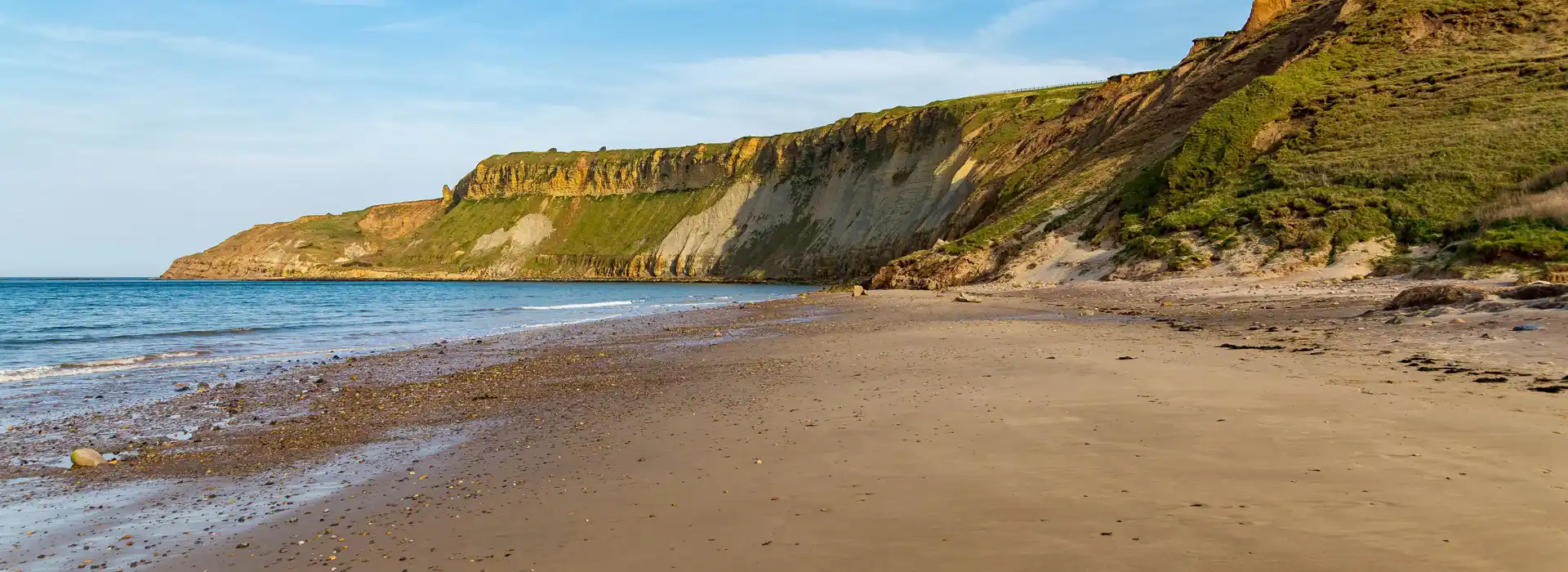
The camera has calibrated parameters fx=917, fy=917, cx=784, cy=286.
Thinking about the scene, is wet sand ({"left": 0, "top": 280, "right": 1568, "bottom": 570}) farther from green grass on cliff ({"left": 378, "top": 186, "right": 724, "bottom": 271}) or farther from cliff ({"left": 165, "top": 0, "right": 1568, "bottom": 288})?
green grass on cliff ({"left": 378, "top": 186, "right": 724, "bottom": 271})

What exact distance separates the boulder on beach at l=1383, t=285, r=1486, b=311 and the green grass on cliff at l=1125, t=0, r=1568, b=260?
Result: 883 centimetres

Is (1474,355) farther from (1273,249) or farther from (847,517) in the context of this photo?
(1273,249)

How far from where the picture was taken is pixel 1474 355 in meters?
9.16

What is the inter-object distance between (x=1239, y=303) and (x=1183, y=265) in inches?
331

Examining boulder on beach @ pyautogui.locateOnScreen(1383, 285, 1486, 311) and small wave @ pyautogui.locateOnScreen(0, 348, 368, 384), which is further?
small wave @ pyautogui.locateOnScreen(0, 348, 368, 384)

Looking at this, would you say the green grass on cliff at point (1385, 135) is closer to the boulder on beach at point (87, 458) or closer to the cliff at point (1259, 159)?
the cliff at point (1259, 159)

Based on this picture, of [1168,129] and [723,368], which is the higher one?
[1168,129]

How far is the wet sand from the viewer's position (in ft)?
14.2

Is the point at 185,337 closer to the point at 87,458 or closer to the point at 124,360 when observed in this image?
the point at 124,360

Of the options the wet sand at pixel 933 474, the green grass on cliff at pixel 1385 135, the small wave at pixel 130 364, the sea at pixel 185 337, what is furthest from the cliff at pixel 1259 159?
the small wave at pixel 130 364

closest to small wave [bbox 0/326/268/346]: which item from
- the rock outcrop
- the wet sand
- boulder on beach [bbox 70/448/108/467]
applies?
the wet sand

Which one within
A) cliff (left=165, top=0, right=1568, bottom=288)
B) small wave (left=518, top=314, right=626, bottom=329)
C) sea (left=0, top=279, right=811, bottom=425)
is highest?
cliff (left=165, top=0, right=1568, bottom=288)

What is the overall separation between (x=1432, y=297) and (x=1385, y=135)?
18.9m

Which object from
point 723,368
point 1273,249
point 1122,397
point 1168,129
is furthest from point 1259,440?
point 1168,129
